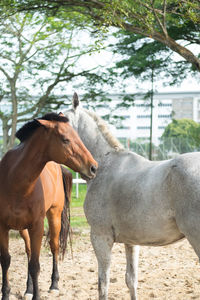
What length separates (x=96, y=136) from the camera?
12.8ft

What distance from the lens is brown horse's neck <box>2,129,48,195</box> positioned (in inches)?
146

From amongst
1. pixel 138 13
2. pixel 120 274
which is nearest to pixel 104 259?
pixel 120 274

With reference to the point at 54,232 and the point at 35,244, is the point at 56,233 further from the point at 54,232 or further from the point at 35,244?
the point at 35,244

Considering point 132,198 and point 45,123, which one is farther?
point 45,123

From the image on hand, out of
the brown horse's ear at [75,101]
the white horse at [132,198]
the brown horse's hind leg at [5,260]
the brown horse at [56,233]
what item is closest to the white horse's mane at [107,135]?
the white horse at [132,198]

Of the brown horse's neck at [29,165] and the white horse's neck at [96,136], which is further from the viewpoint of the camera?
the white horse's neck at [96,136]

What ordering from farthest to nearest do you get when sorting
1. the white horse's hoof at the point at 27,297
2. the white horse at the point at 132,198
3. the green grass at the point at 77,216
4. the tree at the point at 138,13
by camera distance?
the green grass at the point at 77,216
the tree at the point at 138,13
the white horse's hoof at the point at 27,297
the white horse at the point at 132,198

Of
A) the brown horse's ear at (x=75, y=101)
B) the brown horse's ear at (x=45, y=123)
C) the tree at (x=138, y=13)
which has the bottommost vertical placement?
the brown horse's ear at (x=45, y=123)

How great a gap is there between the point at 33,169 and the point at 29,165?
52 millimetres

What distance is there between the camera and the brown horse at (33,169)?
3500 mm

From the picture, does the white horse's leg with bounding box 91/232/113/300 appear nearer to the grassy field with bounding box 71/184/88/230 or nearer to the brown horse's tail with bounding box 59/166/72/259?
the brown horse's tail with bounding box 59/166/72/259

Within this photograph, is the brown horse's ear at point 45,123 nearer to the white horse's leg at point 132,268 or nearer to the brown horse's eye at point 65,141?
the brown horse's eye at point 65,141

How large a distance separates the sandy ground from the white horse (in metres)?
0.74

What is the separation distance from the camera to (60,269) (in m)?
5.60
